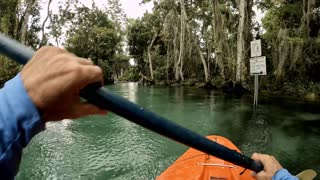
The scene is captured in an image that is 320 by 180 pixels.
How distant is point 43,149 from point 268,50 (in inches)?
667

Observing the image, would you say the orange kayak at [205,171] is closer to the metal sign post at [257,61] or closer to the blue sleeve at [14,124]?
the blue sleeve at [14,124]

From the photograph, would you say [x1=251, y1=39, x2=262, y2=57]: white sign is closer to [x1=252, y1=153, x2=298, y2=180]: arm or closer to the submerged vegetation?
the submerged vegetation

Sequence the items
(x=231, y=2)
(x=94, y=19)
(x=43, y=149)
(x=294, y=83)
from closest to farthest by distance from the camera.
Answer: (x=43, y=149), (x=294, y=83), (x=231, y=2), (x=94, y=19)

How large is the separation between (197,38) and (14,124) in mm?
30789

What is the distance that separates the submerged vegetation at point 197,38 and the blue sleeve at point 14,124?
13.7 feet

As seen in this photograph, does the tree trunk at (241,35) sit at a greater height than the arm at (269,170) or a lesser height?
greater

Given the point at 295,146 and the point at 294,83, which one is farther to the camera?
the point at 294,83

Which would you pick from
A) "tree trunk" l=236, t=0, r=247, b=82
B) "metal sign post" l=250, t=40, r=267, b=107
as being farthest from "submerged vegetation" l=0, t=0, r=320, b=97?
"metal sign post" l=250, t=40, r=267, b=107

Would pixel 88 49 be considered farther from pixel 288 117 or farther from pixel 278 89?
pixel 288 117

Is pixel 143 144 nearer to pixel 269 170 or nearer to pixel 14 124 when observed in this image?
pixel 269 170

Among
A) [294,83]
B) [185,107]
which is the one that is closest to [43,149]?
[185,107]

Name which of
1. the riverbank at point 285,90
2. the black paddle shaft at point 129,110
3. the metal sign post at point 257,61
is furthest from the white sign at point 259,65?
the black paddle shaft at point 129,110

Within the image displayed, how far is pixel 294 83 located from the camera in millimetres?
17484

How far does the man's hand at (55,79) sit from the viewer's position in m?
0.62
